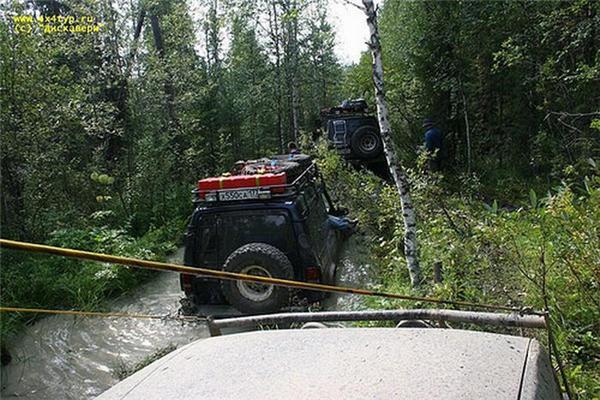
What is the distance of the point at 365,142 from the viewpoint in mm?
12977

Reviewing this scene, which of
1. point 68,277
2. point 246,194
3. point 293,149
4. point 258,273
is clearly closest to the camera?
point 258,273

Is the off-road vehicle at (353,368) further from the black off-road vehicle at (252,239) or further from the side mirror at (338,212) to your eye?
the side mirror at (338,212)

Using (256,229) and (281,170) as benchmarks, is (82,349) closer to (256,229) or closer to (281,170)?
(256,229)

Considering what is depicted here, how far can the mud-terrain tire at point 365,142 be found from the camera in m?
12.9

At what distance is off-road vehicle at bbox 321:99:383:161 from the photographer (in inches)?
508

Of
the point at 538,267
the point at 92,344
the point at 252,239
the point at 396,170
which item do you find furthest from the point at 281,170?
the point at 92,344

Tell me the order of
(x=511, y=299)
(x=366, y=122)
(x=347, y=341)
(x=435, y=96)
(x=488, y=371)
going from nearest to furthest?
(x=488, y=371), (x=347, y=341), (x=511, y=299), (x=366, y=122), (x=435, y=96)

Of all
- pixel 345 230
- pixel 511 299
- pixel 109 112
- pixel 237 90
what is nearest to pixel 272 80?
pixel 237 90

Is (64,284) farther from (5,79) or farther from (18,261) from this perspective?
(5,79)

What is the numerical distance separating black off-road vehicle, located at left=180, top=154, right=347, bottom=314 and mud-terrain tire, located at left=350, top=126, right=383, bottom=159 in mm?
7603

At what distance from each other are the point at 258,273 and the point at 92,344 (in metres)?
2.75

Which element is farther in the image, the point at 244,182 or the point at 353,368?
the point at 244,182

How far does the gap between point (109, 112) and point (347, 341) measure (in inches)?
404

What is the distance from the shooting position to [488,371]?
141 cm
